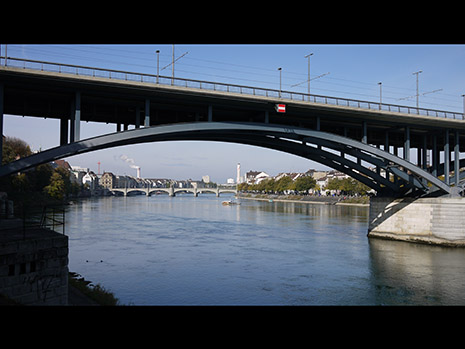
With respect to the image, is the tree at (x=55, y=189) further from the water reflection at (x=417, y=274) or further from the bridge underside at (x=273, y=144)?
the water reflection at (x=417, y=274)

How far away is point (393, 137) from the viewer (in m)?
32.2

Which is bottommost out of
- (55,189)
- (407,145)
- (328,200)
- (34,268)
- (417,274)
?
(417,274)

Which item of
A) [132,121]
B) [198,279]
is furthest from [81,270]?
[132,121]

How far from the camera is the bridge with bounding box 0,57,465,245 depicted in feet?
58.0

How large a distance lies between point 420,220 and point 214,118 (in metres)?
16.8

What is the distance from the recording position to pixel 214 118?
2611 centimetres

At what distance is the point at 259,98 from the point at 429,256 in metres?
14.7

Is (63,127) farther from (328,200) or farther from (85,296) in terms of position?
(328,200)

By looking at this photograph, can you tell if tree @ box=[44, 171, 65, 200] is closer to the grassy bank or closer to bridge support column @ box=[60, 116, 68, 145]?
bridge support column @ box=[60, 116, 68, 145]

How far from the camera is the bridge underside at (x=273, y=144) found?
17156 mm

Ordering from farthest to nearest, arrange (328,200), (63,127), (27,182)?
(328,200)
(27,182)
(63,127)

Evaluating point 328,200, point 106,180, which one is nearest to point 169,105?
point 328,200

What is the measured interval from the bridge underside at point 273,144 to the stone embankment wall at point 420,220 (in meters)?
1.05
